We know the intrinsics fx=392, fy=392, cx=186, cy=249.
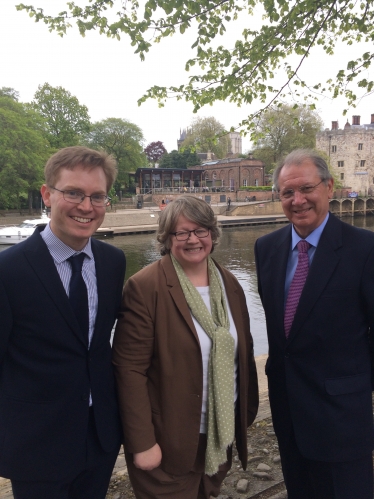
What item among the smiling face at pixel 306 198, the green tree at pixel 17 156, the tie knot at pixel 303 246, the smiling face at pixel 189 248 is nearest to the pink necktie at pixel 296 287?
the tie knot at pixel 303 246

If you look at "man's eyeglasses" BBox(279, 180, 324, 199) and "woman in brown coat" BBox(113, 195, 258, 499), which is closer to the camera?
"woman in brown coat" BBox(113, 195, 258, 499)

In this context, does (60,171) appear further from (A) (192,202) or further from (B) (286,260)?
(B) (286,260)

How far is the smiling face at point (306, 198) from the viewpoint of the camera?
7.05 feet

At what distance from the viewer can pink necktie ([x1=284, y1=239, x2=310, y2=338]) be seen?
2137 millimetres

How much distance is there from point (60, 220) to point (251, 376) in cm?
143

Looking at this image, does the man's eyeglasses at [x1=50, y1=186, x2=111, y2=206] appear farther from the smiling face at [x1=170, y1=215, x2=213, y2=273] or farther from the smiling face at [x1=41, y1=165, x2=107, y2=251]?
the smiling face at [x1=170, y1=215, x2=213, y2=273]

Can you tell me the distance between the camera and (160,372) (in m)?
1.98

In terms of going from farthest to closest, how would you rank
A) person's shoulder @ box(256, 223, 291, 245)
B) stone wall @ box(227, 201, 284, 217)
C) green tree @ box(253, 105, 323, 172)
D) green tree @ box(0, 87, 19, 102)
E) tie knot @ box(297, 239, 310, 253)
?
1. green tree @ box(253, 105, 323, 172)
2. stone wall @ box(227, 201, 284, 217)
3. green tree @ box(0, 87, 19, 102)
4. person's shoulder @ box(256, 223, 291, 245)
5. tie knot @ box(297, 239, 310, 253)

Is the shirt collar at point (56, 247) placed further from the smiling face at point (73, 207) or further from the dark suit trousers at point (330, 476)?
the dark suit trousers at point (330, 476)

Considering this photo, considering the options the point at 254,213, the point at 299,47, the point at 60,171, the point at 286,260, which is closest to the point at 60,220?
the point at 60,171

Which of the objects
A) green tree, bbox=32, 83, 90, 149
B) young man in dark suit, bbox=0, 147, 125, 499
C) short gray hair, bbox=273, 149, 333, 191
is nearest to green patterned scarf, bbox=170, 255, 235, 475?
young man in dark suit, bbox=0, 147, 125, 499

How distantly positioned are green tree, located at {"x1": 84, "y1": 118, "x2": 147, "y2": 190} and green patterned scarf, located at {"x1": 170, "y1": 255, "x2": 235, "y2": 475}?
1746 inches

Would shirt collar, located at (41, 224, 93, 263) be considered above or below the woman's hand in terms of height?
above

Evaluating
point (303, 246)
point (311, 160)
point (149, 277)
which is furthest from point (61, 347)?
point (311, 160)
